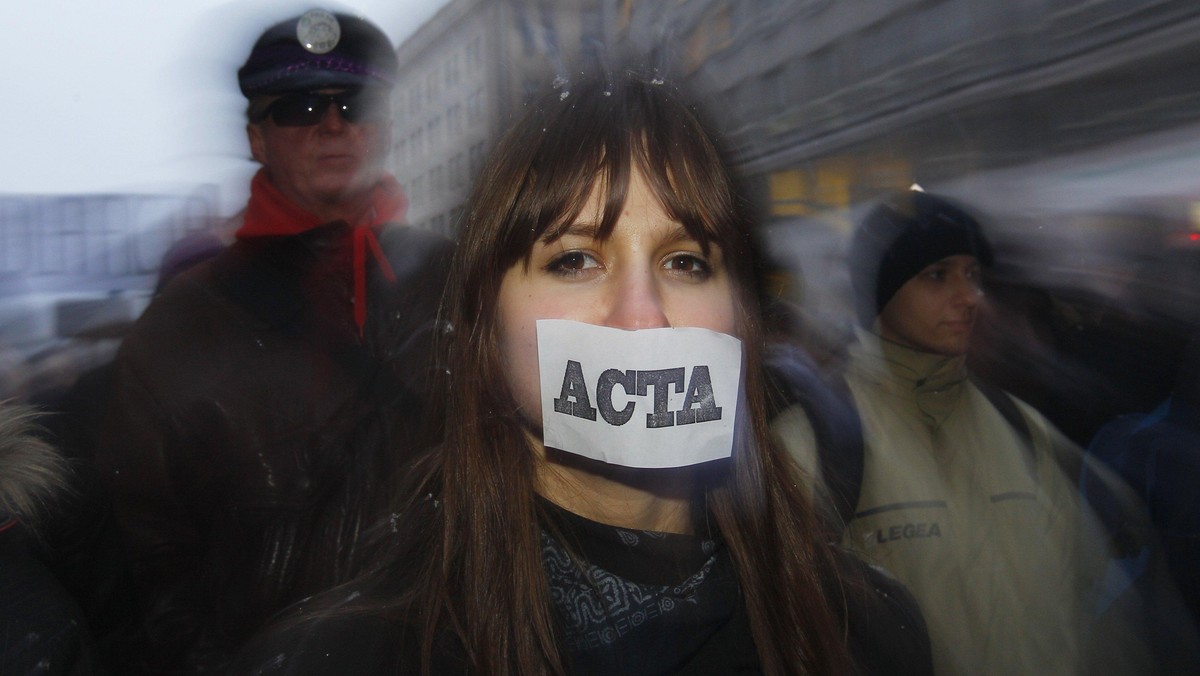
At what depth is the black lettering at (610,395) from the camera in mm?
1165

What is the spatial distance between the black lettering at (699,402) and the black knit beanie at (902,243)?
2.59 ft

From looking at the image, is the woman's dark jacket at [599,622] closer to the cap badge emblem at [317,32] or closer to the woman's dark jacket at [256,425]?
the woman's dark jacket at [256,425]

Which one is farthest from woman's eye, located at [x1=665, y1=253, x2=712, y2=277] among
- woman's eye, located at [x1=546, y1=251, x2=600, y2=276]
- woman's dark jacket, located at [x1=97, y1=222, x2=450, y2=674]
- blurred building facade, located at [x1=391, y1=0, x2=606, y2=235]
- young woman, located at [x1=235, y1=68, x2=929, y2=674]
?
woman's dark jacket, located at [x1=97, y1=222, x2=450, y2=674]

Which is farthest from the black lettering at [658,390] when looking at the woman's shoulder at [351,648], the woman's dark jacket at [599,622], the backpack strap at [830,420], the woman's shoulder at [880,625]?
the backpack strap at [830,420]

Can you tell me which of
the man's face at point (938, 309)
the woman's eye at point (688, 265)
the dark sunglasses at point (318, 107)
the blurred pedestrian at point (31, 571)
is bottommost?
the blurred pedestrian at point (31, 571)

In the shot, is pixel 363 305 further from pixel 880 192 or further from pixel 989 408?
pixel 989 408

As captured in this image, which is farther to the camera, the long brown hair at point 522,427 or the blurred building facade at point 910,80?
the blurred building facade at point 910,80

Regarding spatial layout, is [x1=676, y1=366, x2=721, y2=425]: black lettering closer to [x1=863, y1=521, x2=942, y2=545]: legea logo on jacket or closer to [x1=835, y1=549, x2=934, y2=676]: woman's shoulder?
[x1=835, y1=549, x2=934, y2=676]: woman's shoulder

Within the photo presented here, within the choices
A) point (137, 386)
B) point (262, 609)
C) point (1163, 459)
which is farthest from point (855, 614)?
point (137, 386)

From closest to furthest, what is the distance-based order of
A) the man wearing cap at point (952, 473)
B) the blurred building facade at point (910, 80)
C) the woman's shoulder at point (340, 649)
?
1. the woman's shoulder at point (340, 649)
2. the blurred building facade at point (910, 80)
3. the man wearing cap at point (952, 473)

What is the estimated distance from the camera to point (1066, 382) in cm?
169

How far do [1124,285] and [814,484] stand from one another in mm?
696

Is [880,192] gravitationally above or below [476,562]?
above

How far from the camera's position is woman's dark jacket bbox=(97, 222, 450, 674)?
130 centimetres
